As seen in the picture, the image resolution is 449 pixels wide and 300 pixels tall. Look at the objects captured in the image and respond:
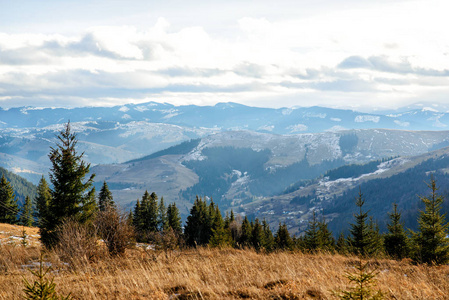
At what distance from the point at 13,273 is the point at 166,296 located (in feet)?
22.4

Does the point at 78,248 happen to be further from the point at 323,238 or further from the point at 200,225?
the point at 200,225

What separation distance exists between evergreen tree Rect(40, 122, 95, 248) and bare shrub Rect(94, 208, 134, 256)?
13290 millimetres

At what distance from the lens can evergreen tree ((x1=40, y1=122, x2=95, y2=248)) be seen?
2727cm

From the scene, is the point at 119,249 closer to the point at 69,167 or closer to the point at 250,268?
the point at 250,268

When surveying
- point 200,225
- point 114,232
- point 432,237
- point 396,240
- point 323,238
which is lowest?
point 200,225

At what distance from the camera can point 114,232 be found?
49.8 ft

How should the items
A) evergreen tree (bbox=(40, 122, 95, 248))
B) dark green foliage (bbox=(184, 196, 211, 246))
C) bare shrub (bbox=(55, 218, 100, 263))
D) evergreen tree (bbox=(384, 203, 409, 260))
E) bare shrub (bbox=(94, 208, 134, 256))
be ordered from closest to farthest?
bare shrub (bbox=(55, 218, 100, 263)), bare shrub (bbox=(94, 208, 134, 256)), evergreen tree (bbox=(40, 122, 95, 248)), evergreen tree (bbox=(384, 203, 409, 260)), dark green foliage (bbox=(184, 196, 211, 246))

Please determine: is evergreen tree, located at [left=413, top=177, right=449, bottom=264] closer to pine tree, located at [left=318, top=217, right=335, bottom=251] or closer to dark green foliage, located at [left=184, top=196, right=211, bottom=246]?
pine tree, located at [left=318, top=217, right=335, bottom=251]

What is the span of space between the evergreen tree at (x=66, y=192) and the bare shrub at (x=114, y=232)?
13290 millimetres

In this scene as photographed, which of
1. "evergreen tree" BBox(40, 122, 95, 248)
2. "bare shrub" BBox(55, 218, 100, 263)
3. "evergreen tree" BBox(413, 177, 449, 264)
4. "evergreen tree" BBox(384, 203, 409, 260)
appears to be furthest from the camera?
"evergreen tree" BBox(384, 203, 409, 260)

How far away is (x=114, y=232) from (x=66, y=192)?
15.4 meters

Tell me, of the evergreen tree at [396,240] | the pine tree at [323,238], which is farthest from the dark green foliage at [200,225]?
the evergreen tree at [396,240]

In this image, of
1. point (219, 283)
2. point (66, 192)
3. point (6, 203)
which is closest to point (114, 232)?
point (219, 283)

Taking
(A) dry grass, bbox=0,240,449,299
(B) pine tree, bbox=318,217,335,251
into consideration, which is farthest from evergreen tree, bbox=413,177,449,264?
(B) pine tree, bbox=318,217,335,251
